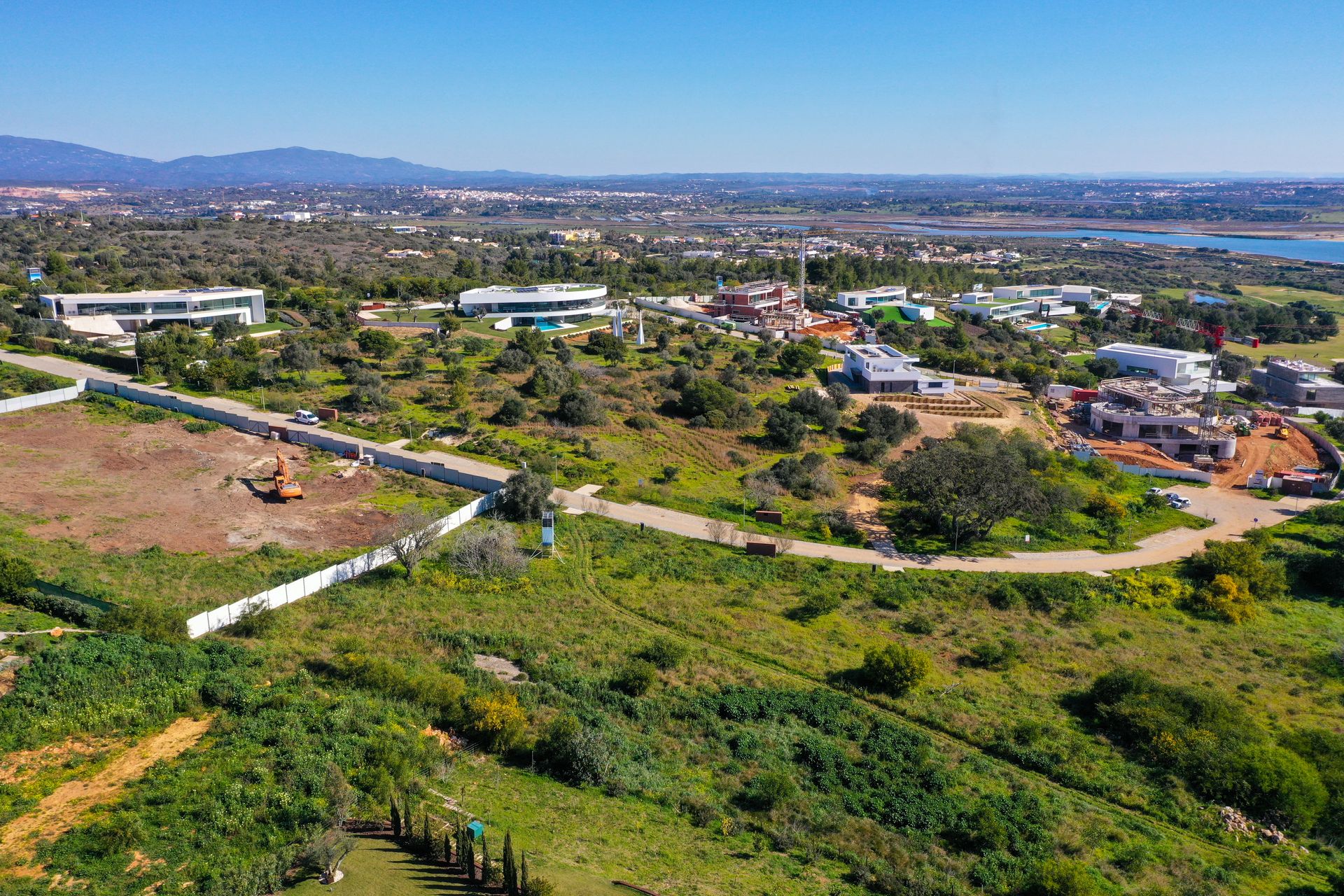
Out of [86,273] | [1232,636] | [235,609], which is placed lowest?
[1232,636]

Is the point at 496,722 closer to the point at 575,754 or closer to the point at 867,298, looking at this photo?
the point at 575,754

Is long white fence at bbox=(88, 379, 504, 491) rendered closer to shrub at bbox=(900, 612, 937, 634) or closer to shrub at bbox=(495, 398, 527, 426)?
shrub at bbox=(495, 398, 527, 426)

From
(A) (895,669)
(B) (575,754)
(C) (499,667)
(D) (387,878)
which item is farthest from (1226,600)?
(D) (387,878)

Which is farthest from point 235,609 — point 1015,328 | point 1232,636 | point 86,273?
point 1015,328

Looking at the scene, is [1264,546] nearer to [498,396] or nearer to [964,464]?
[964,464]

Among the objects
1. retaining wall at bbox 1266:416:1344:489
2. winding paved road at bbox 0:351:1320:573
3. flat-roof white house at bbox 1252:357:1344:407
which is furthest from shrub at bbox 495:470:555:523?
flat-roof white house at bbox 1252:357:1344:407
